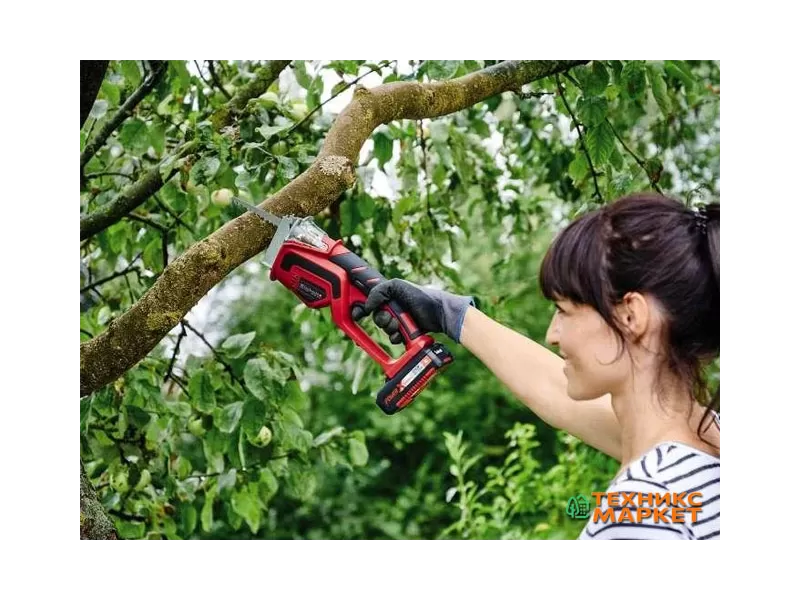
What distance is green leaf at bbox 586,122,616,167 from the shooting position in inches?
71.8

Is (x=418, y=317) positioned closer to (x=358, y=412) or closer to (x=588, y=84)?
(x=588, y=84)

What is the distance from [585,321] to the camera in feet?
4.22

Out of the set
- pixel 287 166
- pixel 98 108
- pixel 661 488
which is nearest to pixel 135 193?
pixel 98 108

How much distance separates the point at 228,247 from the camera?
1.45m

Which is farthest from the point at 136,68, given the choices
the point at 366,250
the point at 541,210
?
the point at 541,210

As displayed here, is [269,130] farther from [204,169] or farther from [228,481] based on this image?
[228,481]

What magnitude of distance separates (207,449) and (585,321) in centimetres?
98

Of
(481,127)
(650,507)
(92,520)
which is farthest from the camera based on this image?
(481,127)

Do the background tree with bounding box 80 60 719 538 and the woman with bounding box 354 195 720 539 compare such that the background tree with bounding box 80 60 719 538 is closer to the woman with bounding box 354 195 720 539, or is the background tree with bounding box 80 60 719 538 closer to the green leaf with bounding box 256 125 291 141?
the green leaf with bounding box 256 125 291 141

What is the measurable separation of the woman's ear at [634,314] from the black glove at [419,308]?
328 mm

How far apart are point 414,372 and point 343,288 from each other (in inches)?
6.5

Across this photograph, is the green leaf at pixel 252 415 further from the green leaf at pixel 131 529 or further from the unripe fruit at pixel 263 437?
the green leaf at pixel 131 529

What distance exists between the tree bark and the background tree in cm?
1

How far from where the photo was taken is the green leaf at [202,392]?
6.44 feet
